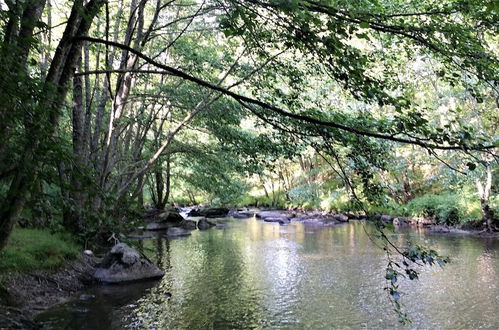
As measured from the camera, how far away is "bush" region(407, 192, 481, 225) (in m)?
23.8

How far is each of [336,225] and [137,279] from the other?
60.4 feet

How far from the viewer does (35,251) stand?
37.6 ft

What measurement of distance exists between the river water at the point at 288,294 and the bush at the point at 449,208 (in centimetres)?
577

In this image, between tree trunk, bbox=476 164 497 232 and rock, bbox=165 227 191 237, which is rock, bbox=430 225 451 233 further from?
rock, bbox=165 227 191 237

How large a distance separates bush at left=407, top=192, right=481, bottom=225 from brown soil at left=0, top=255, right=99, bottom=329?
20.4m

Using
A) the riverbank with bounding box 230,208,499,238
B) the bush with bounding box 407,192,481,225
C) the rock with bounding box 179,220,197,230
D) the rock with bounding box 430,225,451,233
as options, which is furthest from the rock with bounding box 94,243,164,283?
the bush with bounding box 407,192,481,225

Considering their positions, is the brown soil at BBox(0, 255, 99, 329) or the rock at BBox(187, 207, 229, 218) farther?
the rock at BBox(187, 207, 229, 218)

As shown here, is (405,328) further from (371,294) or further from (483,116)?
(483,116)

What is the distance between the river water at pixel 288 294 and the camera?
9172mm

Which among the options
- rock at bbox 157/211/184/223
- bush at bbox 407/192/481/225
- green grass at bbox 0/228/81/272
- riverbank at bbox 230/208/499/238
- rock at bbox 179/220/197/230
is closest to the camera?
green grass at bbox 0/228/81/272

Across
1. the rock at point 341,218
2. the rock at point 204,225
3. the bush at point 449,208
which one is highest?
the bush at point 449,208

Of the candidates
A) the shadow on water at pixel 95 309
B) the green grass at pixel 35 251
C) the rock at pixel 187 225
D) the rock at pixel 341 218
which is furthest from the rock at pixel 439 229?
the green grass at pixel 35 251

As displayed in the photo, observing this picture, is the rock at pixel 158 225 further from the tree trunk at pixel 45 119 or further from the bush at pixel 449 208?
the tree trunk at pixel 45 119

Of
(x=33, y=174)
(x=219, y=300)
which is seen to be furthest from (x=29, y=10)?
(x=219, y=300)
